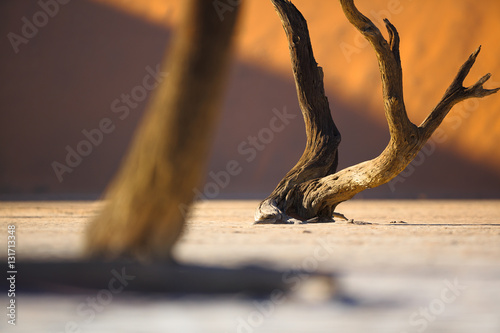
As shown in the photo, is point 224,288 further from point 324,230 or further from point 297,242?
point 324,230

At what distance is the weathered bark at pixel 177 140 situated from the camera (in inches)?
143

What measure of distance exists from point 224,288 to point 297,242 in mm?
2022

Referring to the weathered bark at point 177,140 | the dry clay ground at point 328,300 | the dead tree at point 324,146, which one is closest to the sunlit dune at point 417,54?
the dead tree at point 324,146

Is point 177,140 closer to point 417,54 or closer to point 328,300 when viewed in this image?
point 328,300

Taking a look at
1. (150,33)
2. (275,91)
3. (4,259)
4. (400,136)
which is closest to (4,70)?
(150,33)

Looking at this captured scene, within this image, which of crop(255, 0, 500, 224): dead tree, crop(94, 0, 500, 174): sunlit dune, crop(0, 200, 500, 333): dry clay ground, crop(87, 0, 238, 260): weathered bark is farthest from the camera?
crop(94, 0, 500, 174): sunlit dune

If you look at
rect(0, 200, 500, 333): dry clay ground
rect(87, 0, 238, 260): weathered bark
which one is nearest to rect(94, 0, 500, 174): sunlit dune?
rect(0, 200, 500, 333): dry clay ground

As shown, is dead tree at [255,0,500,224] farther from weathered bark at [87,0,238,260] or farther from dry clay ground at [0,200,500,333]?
weathered bark at [87,0,238,260]

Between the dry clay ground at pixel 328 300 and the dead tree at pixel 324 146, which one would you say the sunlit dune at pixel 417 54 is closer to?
the dead tree at pixel 324 146

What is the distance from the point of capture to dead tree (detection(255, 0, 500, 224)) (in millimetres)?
7273

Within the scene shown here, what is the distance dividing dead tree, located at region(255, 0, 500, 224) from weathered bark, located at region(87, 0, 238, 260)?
390 centimetres

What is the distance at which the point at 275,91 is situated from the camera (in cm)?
1808

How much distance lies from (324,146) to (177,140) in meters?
4.70

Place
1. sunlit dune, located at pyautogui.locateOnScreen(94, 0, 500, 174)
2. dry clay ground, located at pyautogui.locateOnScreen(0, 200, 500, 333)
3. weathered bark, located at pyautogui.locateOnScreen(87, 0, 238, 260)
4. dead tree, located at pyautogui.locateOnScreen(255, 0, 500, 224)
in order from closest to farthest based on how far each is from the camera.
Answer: dry clay ground, located at pyautogui.locateOnScreen(0, 200, 500, 333)
weathered bark, located at pyautogui.locateOnScreen(87, 0, 238, 260)
dead tree, located at pyautogui.locateOnScreen(255, 0, 500, 224)
sunlit dune, located at pyautogui.locateOnScreen(94, 0, 500, 174)
